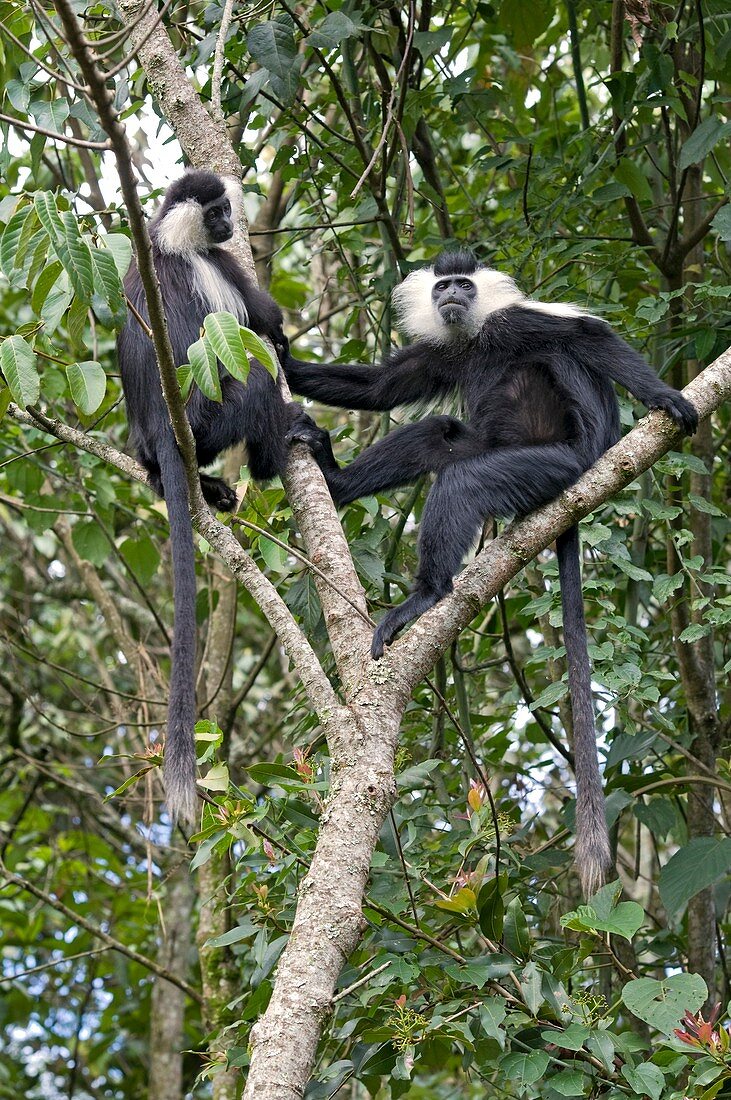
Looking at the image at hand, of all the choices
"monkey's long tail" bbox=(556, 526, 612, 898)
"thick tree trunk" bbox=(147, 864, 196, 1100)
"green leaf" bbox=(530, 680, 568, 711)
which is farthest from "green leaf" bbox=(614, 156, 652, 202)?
"thick tree trunk" bbox=(147, 864, 196, 1100)

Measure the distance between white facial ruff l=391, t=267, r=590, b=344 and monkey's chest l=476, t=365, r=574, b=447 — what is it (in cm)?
22

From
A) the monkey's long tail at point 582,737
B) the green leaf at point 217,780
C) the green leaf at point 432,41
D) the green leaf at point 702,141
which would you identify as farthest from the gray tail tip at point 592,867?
the green leaf at point 432,41

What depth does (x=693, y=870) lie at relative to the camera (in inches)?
113

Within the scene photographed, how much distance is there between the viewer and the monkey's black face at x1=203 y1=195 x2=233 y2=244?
3.34 meters

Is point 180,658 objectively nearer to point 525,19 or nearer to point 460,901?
point 460,901

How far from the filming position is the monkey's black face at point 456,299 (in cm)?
385

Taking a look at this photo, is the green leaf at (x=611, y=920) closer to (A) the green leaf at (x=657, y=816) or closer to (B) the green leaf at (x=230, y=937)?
(B) the green leaf at (x=230, y=937)

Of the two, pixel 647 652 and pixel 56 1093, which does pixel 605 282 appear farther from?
pixel 56 1093

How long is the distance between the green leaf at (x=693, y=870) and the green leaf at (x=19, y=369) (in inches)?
76.4

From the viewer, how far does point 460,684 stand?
3521mm

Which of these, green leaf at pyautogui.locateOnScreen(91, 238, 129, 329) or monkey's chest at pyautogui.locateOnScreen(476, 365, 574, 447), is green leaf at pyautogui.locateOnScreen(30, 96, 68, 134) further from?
monkey's chest at pyautogui.locateOnScreen(476, 365, 574, 447)

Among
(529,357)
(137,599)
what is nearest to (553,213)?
(529,357)

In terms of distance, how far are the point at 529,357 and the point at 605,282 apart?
0.45m

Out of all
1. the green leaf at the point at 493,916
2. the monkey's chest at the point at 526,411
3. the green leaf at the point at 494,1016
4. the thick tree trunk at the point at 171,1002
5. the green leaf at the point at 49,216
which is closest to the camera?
the green leaf at the point at 49,216
